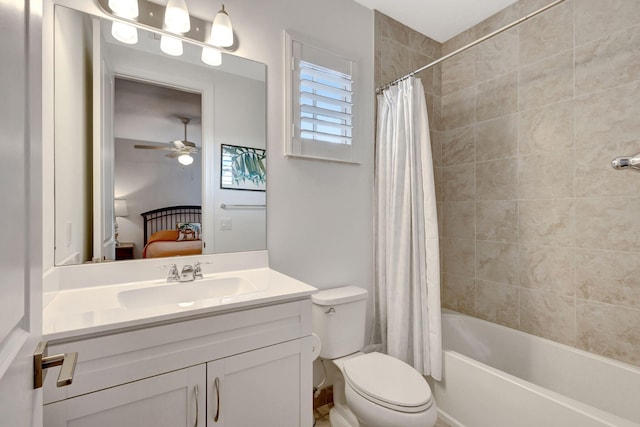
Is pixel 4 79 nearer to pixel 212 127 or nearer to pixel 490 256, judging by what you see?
pixel 212 127

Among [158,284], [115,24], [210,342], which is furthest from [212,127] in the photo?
[210,342]

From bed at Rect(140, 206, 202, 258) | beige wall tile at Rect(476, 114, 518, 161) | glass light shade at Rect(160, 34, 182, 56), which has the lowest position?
bed at Rect(140, 206, 202, 258)

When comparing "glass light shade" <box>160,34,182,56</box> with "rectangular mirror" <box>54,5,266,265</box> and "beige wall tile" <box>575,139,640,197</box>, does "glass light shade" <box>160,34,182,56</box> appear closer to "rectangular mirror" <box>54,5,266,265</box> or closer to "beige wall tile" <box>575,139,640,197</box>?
"rectangular mirror" <box>54,5,266,265</box>

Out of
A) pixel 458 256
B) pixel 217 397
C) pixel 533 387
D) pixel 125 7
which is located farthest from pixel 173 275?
pixel 458 256

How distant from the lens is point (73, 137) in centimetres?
123

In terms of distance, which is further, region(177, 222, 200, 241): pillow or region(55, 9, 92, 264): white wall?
region(177, 222, 200, 241): pillow

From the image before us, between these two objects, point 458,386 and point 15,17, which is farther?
point 458,386

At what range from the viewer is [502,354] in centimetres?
202

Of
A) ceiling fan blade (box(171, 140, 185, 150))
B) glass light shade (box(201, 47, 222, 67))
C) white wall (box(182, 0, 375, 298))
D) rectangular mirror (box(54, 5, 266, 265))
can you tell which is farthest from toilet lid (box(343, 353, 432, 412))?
glass light shade (box(201, 47, 222, 67))

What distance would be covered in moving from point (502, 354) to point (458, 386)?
57 cm

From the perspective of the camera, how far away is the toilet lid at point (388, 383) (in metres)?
1.25

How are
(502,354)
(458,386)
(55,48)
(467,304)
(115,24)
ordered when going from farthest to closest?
(467,304), (502,354), (458,386), (115,24), (55,48)

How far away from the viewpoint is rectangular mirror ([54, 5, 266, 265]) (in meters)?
1.23

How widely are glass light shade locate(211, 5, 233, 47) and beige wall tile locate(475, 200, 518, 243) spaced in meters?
1.96
